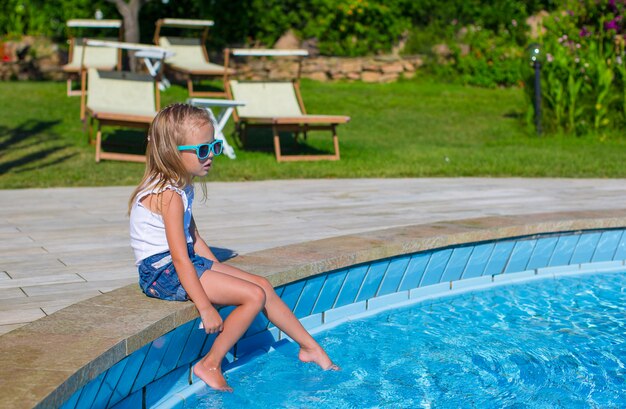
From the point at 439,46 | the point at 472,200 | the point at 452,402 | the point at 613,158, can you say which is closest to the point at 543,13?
the point at 439,46

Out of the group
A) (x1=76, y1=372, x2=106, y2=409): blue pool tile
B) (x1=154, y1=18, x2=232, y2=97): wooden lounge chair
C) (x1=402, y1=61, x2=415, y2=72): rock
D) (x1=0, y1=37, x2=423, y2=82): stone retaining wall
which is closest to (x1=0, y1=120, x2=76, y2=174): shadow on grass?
(x1=154, y1=18, x2=232, y2=97): wooden lounge chair

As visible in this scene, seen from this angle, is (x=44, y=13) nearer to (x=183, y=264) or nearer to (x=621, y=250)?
(x=621, y=250)

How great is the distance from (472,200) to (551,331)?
217 centimetres

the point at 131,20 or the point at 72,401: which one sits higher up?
the point at 131,20

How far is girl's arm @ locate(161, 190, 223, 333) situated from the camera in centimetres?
328

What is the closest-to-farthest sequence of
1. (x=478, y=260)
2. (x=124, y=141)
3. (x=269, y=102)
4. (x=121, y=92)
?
(x=478, y=260), (x=121, y=92), (x=124, y=141), (x=269, y=102)

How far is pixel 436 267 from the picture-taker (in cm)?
494

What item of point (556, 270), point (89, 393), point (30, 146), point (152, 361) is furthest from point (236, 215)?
point (30, 146)

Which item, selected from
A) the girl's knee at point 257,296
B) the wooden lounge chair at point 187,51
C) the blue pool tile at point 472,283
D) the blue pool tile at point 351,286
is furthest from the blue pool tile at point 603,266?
the wooden lounge chair at point 187,51

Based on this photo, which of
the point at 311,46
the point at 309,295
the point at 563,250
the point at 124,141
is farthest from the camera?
the point at 311,46

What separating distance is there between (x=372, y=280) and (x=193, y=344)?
52.3 inches

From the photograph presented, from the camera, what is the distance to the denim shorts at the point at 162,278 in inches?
134

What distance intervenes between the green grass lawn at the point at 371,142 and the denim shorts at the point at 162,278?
4.17 m

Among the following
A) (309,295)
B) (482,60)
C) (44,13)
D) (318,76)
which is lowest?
(318,76)
